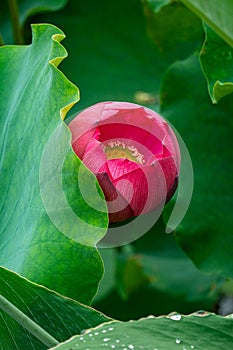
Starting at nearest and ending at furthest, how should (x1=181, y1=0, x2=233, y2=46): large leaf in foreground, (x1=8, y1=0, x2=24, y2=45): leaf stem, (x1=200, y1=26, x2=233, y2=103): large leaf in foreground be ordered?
1. (x1=181, y1=0, x2=233, y2=46): large leaf in foreground
2. (x1=200, y1=26, x2=233, y2=103): large leaf in foreground
3. (x1=8, y1=0, x2=24, y2=45): leaf stem

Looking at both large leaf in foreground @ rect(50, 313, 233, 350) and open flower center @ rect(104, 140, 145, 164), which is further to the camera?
open flower center @ rect(104, 140, 145, 164)

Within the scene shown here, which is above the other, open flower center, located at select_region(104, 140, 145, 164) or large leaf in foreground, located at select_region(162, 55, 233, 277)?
open flower center, located at select_region(104, 140, 145, 164)

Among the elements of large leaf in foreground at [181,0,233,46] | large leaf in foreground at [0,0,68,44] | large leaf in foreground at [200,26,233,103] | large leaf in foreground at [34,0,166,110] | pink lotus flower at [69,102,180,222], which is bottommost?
large leaf in foreground at [34,0,166,110]

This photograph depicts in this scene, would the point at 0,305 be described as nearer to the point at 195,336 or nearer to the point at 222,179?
the point at 195,336

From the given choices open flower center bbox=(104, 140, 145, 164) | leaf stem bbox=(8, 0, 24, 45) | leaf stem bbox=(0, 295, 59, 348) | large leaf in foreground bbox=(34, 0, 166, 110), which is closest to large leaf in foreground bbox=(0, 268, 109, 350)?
leaf stem bbox=(0, 295, 59, 348)

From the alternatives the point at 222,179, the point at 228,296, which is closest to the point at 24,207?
the point at 222,179

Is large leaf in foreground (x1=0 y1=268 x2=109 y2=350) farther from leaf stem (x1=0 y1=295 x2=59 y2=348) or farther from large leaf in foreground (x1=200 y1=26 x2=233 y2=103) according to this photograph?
large leaf in foreground (x1=200 y1=26 x2=233 y2=103)

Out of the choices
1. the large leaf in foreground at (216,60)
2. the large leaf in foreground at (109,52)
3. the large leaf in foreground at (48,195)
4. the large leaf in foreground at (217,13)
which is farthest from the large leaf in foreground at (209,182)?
the large leaf in foreground at (109,52)
